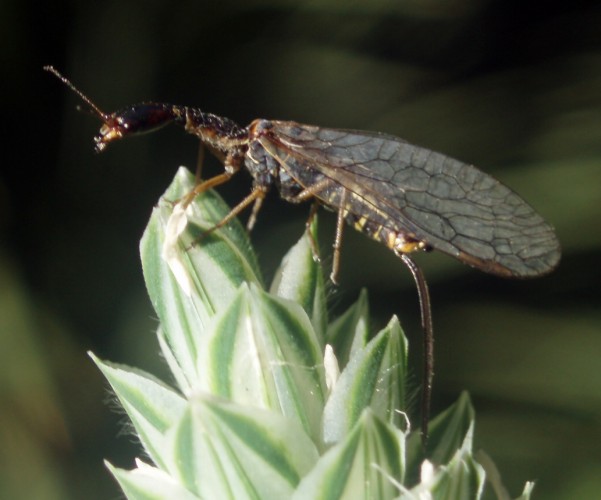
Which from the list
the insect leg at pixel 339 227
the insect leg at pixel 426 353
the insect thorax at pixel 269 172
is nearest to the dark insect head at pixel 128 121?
the insect thorax at pixel 269 172

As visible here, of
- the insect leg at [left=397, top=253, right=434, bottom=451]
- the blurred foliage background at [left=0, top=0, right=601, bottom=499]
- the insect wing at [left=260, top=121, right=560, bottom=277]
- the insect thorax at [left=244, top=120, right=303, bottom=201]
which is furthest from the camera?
the blurred foliage background at [left=0, top=0, right=601, bottom=499]

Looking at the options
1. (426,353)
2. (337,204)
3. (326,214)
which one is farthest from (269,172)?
(326,214)

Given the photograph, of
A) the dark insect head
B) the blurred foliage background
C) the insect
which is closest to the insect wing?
the insect

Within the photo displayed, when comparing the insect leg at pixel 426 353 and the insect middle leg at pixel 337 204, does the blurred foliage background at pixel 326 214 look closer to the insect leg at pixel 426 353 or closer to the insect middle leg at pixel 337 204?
the insect middle leg at pixel 337 204

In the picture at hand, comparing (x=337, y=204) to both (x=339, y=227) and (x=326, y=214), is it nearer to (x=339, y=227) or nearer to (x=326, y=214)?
(x=339, y=227)

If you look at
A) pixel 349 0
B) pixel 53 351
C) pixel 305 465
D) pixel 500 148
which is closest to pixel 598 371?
pixel 500 148

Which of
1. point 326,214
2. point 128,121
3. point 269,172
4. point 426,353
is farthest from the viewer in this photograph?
point 326,214

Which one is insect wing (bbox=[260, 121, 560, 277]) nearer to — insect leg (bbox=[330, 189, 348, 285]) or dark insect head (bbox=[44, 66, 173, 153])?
insect leg (bbox=[330, 189, 348, 285])

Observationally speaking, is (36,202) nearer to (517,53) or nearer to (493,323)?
(493,323)
